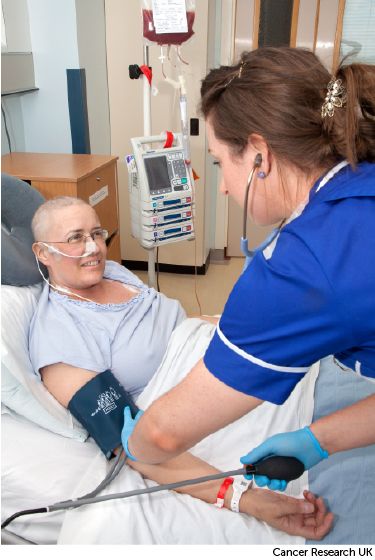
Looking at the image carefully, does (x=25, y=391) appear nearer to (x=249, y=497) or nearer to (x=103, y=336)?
(x=103, y=336)

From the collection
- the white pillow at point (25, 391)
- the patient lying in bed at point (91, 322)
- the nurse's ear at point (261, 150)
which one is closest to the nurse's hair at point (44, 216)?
the patient lying in bed at point (91, 322)

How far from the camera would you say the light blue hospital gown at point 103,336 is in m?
1.43

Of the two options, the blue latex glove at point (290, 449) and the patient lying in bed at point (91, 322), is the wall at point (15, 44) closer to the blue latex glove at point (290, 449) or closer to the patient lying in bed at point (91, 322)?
the patient lying in bed at point (91, 322)

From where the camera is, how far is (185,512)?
1.14 metres

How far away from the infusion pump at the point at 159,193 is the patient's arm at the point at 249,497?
0.93 metres

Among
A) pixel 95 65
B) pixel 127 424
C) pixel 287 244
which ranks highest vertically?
pixel 95 65

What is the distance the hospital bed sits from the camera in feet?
3.55

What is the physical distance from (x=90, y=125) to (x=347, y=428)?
2520 mm

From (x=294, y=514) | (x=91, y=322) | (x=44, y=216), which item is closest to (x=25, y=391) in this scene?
(x=91, y=322)

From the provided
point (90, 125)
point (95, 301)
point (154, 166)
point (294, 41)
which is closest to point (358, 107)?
point (95, 301)

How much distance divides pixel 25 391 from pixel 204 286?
2310mm

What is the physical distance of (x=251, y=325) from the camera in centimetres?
75

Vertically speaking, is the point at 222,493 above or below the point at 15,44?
below

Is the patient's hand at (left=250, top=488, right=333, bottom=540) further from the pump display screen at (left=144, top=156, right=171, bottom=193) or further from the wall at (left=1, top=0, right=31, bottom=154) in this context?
the wall at (left=1, top=0, right=31, bottom=154)
